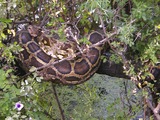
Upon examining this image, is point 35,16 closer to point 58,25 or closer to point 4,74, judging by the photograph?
point 58,25

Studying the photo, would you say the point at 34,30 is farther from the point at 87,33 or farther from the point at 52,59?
the point at 87,33

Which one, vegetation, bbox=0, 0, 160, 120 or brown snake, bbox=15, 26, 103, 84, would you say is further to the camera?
brown snake, bbox=15, 26, 103, 84

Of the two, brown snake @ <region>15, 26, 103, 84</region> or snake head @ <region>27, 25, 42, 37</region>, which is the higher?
snake head @ <region>27, 25, 42, 37</region>

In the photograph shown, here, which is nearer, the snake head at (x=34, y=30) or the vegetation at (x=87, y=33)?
the vegetation at (x=87, y=33)

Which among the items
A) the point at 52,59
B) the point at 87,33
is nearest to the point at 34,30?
the point at 52,59

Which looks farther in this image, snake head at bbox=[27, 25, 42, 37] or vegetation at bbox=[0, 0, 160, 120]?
snake head at bbox=[27, 25, 42, 37]

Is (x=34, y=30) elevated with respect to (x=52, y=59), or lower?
elevated

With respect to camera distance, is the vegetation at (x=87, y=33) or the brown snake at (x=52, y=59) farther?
the brown snake at (x=52, y=59)

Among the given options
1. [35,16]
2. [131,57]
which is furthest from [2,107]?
[131,57]

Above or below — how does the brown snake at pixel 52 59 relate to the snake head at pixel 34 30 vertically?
below

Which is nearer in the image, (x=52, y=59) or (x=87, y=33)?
(x=52, y=59)

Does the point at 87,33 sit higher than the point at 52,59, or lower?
higher
